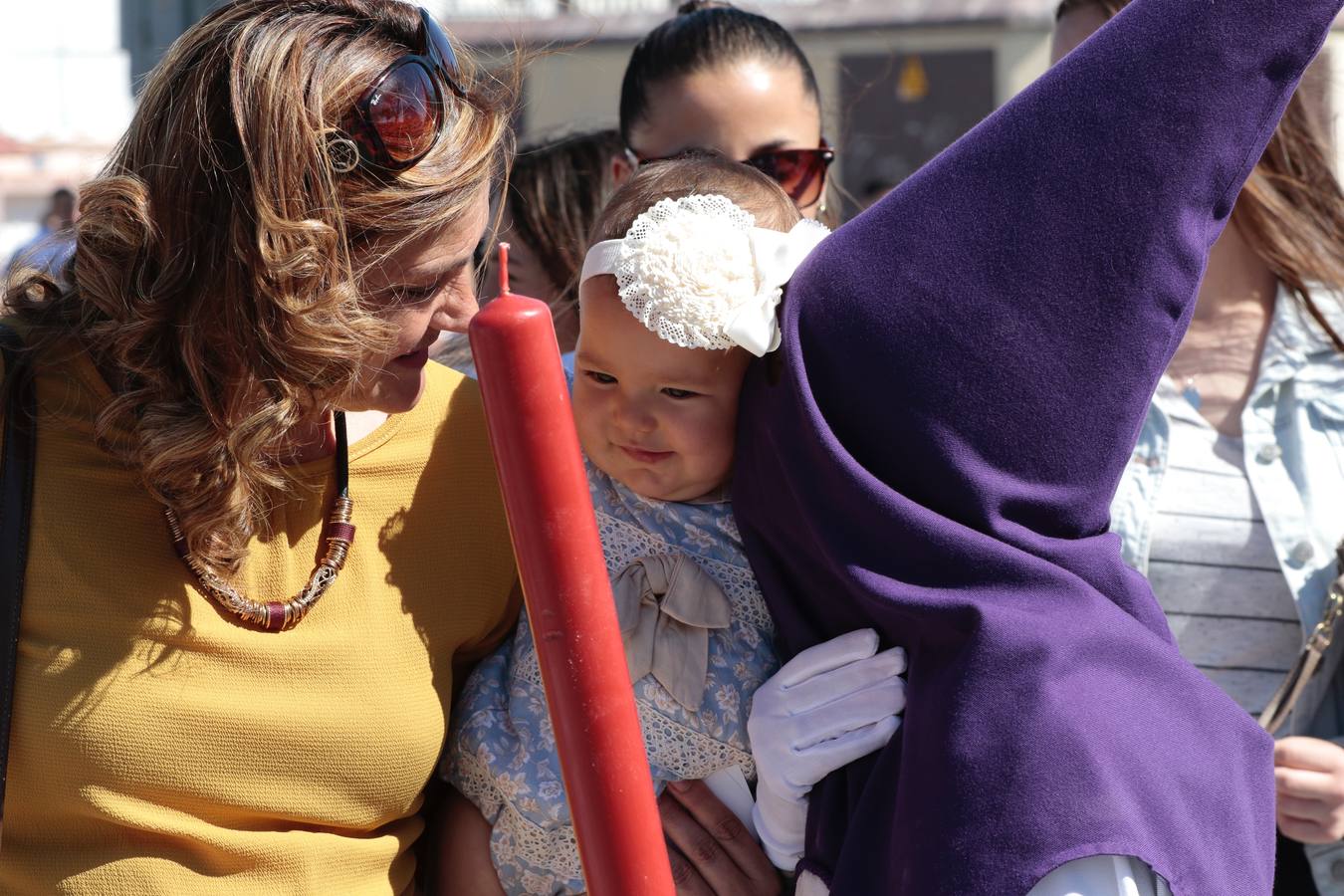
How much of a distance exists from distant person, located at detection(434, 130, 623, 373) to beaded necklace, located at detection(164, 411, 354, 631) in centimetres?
115

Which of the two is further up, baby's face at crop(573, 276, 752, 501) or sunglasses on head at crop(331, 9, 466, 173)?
sunglasses on head at crop(331, 9, 466, 173)

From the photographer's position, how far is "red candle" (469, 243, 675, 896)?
1.26m

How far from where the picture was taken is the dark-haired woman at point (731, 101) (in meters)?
2.72

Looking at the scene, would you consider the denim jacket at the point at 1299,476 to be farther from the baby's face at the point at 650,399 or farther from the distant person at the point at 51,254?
the distant person at the point at 51,254

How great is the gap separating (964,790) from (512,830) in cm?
70

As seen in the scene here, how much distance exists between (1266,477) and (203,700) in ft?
5.32

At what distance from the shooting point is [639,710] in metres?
A: 1.92

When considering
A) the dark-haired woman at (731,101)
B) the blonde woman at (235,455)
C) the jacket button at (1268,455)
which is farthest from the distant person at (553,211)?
the jacket button at (1268,455)

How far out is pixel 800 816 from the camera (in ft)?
5.79

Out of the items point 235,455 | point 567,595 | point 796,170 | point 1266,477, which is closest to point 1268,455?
point 1266,477

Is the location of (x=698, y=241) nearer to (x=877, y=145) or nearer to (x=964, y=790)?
(x=964, y=790)

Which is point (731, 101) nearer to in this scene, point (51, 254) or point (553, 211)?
point (553, 211)

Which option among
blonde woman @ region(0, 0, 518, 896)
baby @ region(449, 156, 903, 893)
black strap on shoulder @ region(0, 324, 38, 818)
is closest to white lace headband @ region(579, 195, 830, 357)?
baby @ region(449, 156, 903, 893)

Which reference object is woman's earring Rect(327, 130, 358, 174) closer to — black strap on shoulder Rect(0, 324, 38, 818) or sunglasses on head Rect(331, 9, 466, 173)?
sunglasses on head Rect(331, 9, 466, 173)
